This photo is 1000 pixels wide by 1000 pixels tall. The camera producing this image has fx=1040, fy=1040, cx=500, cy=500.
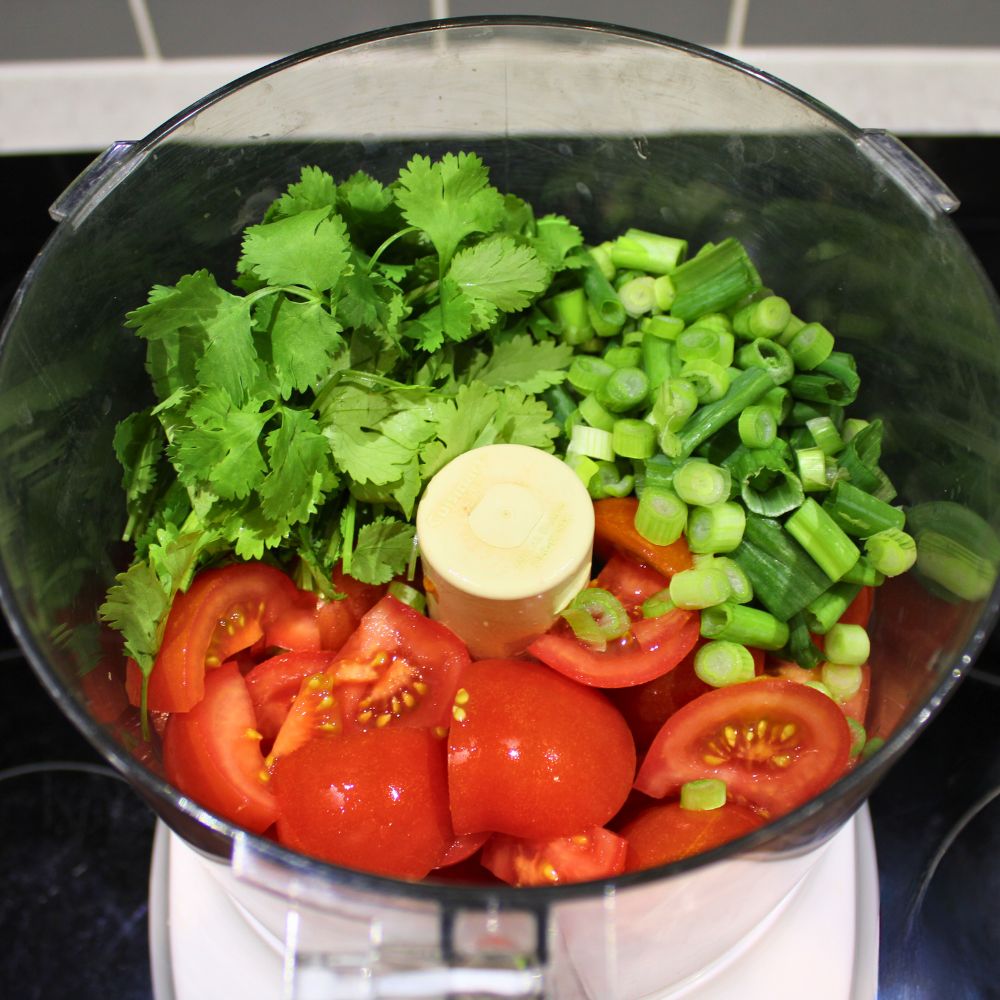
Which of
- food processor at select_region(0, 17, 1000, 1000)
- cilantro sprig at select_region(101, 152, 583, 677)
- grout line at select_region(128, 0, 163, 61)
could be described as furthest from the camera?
grout line at select_region(128, 0, 163, 61)

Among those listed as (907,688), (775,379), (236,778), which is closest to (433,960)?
(236,778)

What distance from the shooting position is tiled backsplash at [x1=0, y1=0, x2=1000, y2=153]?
162cm

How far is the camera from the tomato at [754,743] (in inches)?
37.3

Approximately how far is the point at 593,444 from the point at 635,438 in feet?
0.19

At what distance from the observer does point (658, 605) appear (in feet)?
3.44

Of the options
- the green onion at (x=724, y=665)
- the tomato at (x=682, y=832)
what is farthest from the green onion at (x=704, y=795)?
the green onion at (x=724, y=665)

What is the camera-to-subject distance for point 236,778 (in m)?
0.94

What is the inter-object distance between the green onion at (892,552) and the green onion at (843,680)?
0.11 meters

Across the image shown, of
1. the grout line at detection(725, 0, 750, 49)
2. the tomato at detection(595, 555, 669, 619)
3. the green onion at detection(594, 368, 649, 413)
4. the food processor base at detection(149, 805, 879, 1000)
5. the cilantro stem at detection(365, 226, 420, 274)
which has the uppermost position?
the cilantro stem at detection(365, 226, 420, 274)

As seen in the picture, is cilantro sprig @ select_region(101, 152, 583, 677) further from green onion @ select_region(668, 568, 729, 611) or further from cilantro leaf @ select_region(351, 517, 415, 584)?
green onion @ select_region(668, 568, 729, 611)

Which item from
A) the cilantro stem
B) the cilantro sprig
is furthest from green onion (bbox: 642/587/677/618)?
the cilantro stem

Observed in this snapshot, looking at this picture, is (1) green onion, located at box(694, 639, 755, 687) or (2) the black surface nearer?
(1) green onion, located at box(694, 639, 755, 687)

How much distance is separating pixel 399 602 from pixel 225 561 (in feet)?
0.60

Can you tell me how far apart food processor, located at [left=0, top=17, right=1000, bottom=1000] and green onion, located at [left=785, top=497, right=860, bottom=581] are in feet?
0.27
